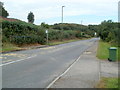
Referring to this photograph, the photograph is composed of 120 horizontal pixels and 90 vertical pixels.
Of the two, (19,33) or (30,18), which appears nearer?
(19,33)

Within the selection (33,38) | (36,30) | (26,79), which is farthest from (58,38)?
(26,79)

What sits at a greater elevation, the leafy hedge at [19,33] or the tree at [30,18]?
the tree at [30,18]

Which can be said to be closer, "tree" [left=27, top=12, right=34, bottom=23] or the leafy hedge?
the leafy hedge

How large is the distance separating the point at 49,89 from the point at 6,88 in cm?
147

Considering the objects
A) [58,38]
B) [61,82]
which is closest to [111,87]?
A: [61,82]

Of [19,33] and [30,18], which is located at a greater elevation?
[30,18]

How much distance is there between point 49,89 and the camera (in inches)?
291

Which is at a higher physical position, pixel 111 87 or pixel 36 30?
pixel 36 30

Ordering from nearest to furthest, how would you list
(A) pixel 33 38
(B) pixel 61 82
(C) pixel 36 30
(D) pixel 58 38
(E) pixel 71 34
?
(B) pixel 61 82, (A) pixel 33 38, (C) pixel 36 30, (D) pixel 58 38, (E) pixel 71 34

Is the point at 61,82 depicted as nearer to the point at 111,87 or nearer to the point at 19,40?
the point at 111,87

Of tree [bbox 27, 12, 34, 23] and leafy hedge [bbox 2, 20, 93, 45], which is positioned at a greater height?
tree [bbox 27, 12, 34, 23]

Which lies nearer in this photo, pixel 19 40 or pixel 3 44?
pixel 3 44

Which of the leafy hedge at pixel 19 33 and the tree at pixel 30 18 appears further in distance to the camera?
the tree at pixel 30 18

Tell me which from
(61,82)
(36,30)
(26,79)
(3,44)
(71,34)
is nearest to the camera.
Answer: (61,82)
